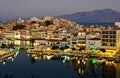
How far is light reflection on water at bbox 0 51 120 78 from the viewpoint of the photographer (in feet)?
36.6

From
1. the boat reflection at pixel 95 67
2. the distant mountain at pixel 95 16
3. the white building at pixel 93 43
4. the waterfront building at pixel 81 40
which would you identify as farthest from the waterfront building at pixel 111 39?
the distant mountain at pixel 95 16

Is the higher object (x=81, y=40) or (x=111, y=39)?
(x=111, y=39)

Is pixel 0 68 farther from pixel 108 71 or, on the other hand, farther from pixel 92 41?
pixel 92 41

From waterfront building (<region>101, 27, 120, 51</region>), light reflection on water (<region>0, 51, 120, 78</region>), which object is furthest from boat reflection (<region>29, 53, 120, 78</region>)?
waterfront building (<region>101, 27, 120, 51</region>)

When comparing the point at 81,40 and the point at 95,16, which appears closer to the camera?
the point at 81,40

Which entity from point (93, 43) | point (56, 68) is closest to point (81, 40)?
point (93, 43)

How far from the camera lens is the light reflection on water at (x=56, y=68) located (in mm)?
11156

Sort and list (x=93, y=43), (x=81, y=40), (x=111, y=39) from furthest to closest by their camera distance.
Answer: (x=81, y=40)
(x=93, y=43)
(x=111, y=39)

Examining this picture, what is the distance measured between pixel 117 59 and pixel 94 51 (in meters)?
2.54

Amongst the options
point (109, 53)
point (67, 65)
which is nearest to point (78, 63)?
point (67, 65)

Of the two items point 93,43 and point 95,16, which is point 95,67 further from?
point 95,16

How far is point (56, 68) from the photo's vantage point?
12805 mm

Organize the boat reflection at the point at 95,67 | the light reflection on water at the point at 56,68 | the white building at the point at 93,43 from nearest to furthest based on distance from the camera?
the boat reflection at the point at 95,67
the light reflection on water at the point at 56,68
the white building at the point at 93,43

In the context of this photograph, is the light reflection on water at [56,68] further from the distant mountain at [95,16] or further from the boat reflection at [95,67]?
the distant mountain at [95,16]
